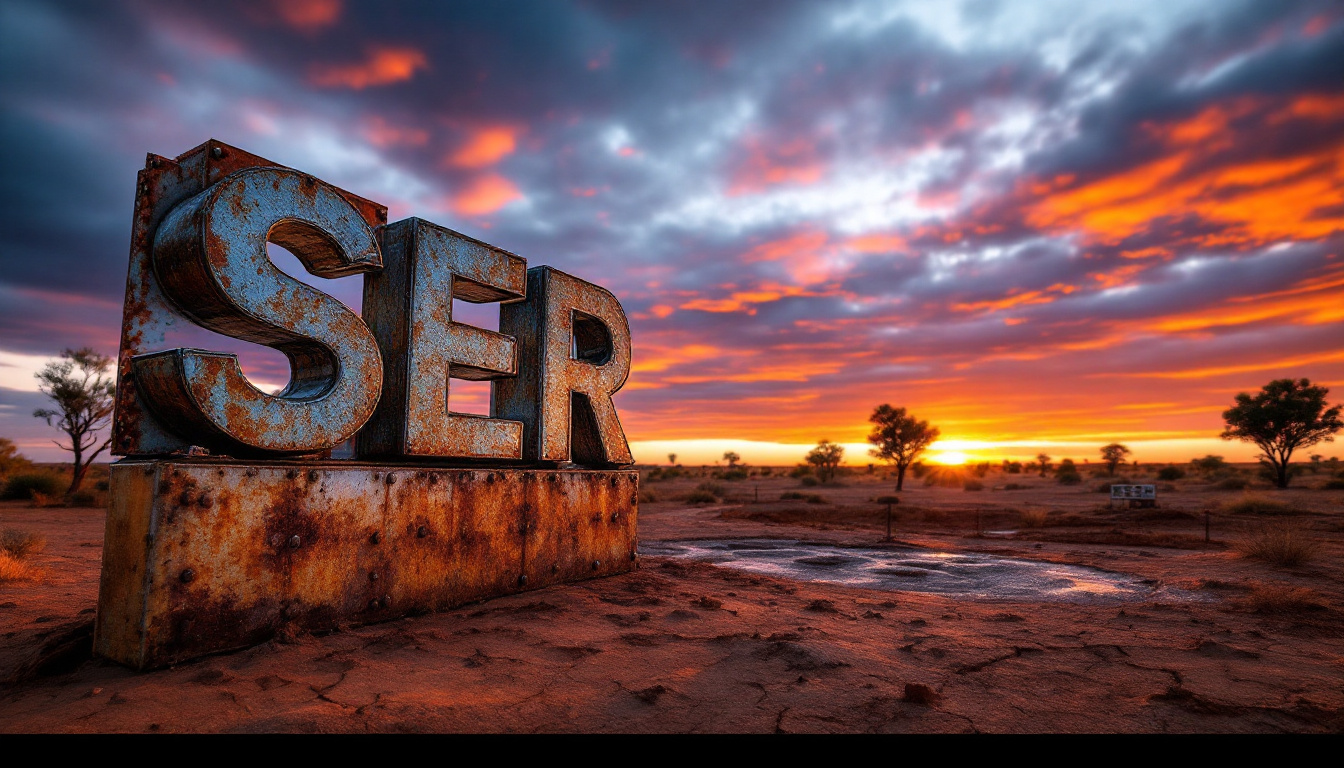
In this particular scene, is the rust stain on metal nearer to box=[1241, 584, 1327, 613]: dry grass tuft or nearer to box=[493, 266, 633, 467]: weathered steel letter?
box=[493, 266, 633, 467]: weathered steel letter

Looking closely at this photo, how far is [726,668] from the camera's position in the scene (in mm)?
3506

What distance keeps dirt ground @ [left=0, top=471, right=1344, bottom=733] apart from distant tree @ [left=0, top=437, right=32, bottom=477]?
26.7 meters

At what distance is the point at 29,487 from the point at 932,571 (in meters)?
25.3

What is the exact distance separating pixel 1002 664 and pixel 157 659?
179 inches

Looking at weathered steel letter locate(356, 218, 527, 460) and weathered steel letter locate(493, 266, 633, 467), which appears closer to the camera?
weathered steel letter locate(356, 218, 527, 460)

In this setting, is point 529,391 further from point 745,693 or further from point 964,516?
point 964,516

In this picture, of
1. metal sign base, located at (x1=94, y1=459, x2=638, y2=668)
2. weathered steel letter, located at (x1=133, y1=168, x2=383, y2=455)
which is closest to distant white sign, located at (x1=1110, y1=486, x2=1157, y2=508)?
metal sign base, located at (x1=94, y1=459, x2=638, y2=668)

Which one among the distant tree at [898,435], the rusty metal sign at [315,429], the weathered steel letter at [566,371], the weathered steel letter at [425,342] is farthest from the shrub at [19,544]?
the distant tree at [898,435]

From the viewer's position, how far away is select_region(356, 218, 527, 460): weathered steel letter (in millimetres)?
4707

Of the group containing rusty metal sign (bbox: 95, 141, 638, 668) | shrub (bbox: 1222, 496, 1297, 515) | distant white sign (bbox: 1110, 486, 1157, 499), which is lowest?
shrub (bbox: 1222, 496, 1297, 515)

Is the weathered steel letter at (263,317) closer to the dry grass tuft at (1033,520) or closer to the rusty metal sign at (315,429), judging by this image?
the rusty metal sign at (315,429)

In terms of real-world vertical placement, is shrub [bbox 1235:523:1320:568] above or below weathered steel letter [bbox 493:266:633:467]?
below

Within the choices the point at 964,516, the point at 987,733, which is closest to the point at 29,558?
the point at 987,733

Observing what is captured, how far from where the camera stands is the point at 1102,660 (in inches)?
151
